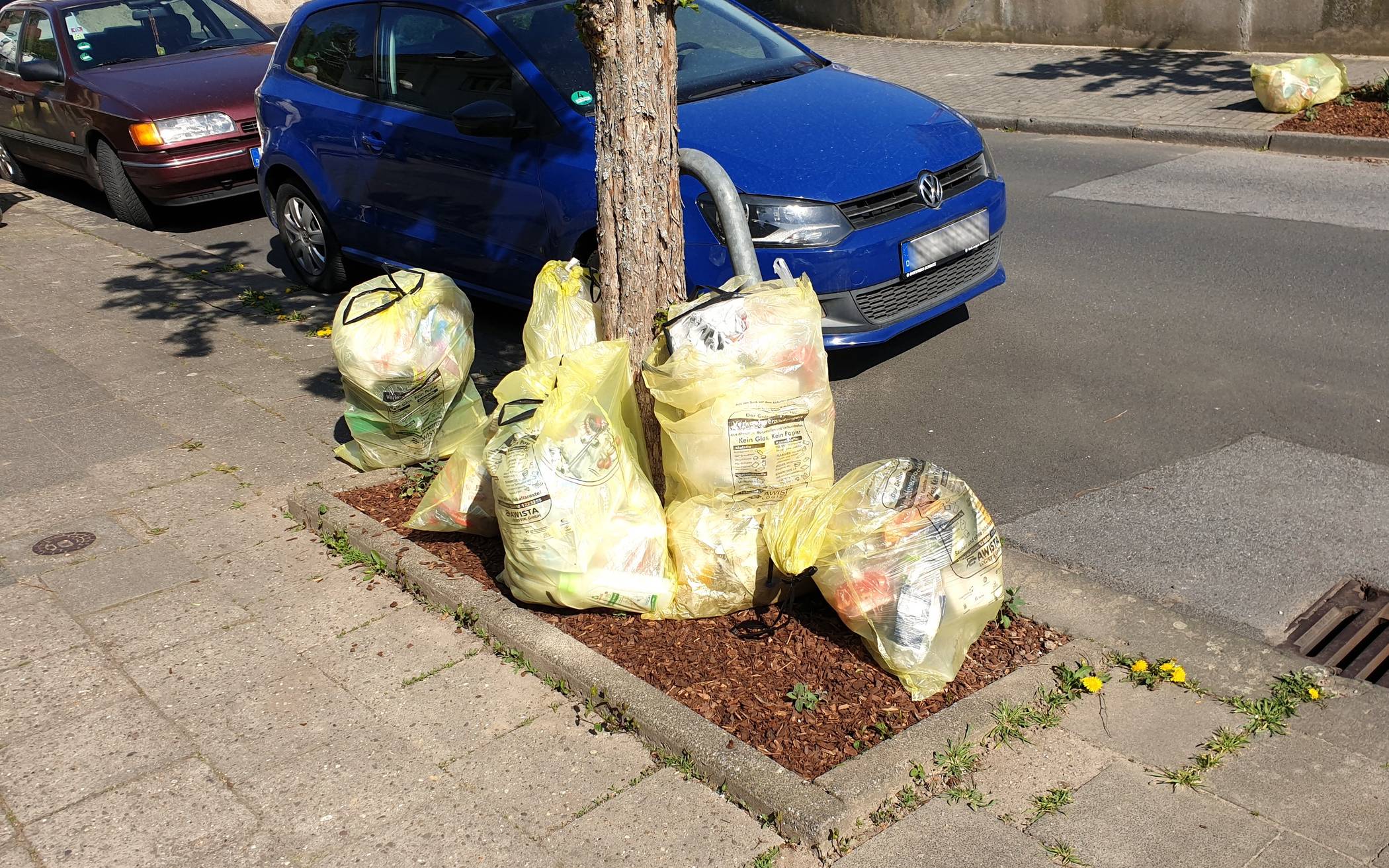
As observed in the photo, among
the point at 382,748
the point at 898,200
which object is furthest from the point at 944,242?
the point at 382,748

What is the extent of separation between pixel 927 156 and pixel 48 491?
4.36 meters

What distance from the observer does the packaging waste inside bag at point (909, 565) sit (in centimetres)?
347

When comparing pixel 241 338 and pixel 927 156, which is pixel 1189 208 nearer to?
pixel 927 156

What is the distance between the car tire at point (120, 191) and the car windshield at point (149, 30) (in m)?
0.90

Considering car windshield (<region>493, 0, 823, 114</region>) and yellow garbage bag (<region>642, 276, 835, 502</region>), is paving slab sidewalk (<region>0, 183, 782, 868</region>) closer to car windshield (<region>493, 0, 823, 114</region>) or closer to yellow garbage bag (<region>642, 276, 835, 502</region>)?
yellow garbage bag (<region>642, 276, 835, 502</region>)

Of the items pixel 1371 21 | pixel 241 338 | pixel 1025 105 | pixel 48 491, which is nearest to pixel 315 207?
pixel 241 338

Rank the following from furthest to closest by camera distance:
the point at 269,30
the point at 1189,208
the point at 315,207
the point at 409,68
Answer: the point at 269,30
the point at 1189,208
the point at 315,207
the point at 409,68

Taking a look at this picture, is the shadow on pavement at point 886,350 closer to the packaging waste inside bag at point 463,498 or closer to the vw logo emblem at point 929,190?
the vw logo emblem at point 929,190

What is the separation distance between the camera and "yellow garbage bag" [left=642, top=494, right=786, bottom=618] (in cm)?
385

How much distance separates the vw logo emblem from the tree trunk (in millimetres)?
2033

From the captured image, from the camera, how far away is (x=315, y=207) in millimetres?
7984

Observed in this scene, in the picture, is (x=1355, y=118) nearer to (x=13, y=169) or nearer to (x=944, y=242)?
(x=944, y=242)

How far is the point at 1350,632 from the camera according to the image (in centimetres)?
388

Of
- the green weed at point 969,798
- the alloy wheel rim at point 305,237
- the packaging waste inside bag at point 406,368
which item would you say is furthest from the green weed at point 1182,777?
the alloy wheel rim at point 305,237
